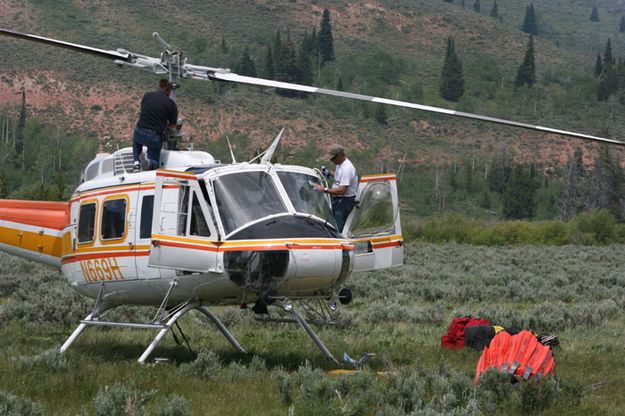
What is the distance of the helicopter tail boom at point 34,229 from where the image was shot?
1386 cm

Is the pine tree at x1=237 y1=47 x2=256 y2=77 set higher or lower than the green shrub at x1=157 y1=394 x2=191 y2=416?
lower

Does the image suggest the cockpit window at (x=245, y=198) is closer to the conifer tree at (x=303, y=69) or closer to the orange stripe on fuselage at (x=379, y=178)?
the orange stripe on fuselage at (x=379, y=178)

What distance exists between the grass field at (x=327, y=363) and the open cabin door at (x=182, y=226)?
1.00 metres

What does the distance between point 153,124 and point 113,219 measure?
4.14ft

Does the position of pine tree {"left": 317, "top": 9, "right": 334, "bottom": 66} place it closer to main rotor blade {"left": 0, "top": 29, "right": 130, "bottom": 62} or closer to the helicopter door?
the helicopter door

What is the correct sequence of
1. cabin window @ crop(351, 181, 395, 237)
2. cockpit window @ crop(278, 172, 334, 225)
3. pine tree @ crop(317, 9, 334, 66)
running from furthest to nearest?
1. pine tree @ crop(317, 9, 334, 66)
2. cabin window @ crop(351, 181, 395, 237)
3. cockpit window @ crop(278, 172, 334, 225)

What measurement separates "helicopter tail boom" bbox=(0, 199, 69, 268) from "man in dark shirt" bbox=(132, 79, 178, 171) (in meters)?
1.55

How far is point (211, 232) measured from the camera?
11.2 meters

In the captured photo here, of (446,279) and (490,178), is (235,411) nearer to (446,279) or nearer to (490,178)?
(446,279)

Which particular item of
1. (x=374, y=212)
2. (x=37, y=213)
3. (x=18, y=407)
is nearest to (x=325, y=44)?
(x=37, y=213)

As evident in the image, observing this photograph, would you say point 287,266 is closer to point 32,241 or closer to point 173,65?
point 173,65

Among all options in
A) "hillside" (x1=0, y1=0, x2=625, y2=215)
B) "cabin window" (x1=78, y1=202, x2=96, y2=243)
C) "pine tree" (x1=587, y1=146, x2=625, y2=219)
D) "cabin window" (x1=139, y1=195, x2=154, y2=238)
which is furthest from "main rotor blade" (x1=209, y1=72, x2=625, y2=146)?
"pine tree" (x1=587, y1=146, x2=625, y2=219)

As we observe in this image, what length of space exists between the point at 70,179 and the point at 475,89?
77.8m

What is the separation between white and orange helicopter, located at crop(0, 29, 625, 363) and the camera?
1095cm
